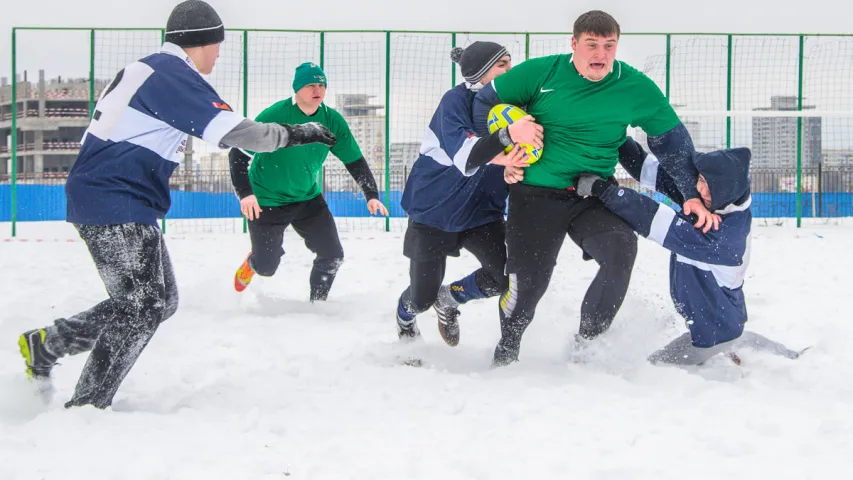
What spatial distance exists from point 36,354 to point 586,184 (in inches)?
102

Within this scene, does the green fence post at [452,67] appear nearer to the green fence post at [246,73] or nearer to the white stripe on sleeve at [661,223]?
the green fence post at [246,73]

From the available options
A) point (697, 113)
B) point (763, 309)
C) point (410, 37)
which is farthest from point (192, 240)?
point (763, 309)

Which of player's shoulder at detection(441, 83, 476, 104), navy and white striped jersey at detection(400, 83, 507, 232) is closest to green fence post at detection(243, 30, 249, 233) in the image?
navy and white striped jersey at detection(400, 83, 507, 232)

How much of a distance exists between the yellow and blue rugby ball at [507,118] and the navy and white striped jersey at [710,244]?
411 millimetres

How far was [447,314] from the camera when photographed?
465 centimetres

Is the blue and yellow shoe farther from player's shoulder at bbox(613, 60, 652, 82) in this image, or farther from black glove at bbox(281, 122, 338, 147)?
player's shoulder at bbox(613, 60, 652, 82)

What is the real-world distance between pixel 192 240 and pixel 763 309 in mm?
8706

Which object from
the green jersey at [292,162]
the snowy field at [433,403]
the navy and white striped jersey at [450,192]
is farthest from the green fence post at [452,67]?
the navy and white striped jersey at [450,192]

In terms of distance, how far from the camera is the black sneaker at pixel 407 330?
15.8 feet

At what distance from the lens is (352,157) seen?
6.07m

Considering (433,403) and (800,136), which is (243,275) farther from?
(800,136)

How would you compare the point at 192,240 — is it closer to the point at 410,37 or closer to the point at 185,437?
the point at 410,37

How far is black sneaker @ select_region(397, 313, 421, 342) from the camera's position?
15.8 ft

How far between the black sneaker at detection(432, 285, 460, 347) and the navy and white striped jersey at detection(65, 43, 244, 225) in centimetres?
195
